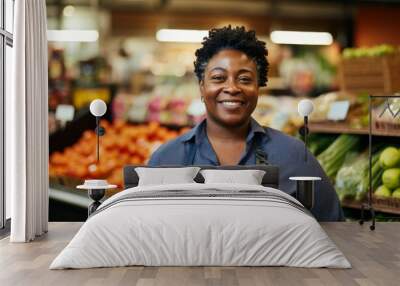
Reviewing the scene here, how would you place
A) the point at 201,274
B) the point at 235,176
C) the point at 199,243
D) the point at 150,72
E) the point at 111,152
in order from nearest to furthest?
1. the point at 201,274
2. the point at 199,243
3. the point at 235,176
4. the point at 111,152
5. the point at 150,72

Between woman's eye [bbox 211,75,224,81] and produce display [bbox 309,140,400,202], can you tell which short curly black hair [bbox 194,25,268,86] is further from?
produce display [bbox 309,140,400,202]

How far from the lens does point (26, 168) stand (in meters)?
5.60

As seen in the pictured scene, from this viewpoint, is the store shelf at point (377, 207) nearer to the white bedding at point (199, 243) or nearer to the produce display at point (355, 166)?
the produce display at point (355, 166)

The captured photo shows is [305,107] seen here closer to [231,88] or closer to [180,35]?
[231,88]

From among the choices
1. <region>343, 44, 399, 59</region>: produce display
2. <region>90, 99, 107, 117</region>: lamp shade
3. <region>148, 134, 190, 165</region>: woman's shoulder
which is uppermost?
<region>343, 44, 399, 59</region>: produce display

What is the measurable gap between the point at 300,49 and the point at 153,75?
66.6 inches

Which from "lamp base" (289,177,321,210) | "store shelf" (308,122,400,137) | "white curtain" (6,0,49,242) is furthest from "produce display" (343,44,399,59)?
"white curtain" (6,0,49,242)

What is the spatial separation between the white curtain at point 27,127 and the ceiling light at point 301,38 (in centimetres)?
312

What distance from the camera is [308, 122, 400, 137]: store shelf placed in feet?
19.7

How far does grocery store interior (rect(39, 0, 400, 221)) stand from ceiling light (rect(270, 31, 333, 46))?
0.6 inches

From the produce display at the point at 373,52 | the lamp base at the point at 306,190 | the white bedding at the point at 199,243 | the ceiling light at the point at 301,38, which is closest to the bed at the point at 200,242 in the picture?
the white bedding at the point at 199,243

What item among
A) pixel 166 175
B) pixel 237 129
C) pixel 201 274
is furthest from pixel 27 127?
pixel 201 274

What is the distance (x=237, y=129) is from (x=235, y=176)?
→ 2.15ft

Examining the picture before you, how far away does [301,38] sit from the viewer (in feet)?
26.9
